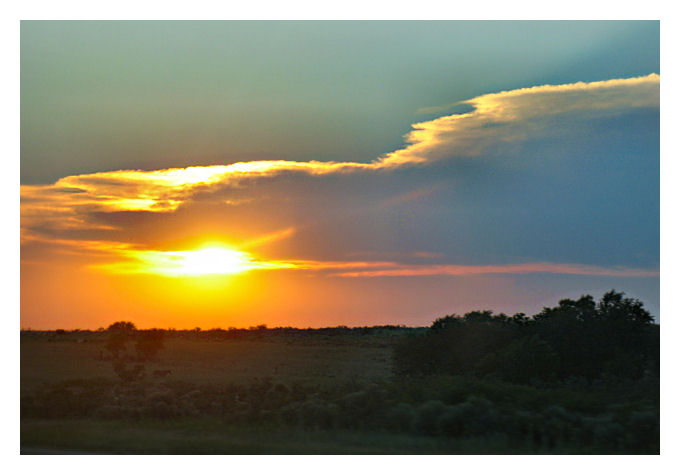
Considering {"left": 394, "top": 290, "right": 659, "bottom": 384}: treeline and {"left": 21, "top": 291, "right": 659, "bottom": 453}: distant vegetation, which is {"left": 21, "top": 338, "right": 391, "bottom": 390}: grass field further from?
{"left": 394, "top": 290, "right": 659, "bottom": 384}: treeline

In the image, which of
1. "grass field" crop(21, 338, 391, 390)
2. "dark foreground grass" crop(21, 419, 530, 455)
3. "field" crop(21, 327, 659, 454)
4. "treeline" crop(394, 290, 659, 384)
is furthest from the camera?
"grass field" crop(21, 338, 391, 390)

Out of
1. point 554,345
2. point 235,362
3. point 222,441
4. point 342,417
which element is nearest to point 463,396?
point 342,417

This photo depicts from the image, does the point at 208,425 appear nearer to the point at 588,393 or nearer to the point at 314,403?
the point at 314,403

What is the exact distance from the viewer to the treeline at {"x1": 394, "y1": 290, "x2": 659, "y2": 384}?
93.4ft

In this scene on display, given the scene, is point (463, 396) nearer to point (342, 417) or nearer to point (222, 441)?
point (342, 417)

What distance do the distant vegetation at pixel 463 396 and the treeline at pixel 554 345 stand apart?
0.05 m

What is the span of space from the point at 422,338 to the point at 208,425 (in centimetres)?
1463

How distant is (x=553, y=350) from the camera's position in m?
29.0

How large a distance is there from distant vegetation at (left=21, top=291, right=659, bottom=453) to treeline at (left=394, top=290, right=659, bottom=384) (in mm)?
47

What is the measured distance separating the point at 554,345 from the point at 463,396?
8.65 m

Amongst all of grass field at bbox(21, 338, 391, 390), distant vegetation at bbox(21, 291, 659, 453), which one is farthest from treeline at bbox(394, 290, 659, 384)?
grass field at bbox(21, 338, 391, 390)

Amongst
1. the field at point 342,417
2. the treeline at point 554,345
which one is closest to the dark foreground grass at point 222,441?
the field at point 342,417

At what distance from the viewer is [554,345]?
2933 centimetres
